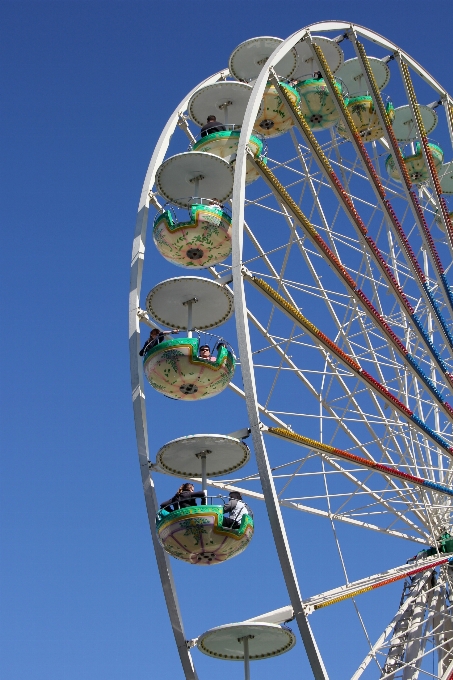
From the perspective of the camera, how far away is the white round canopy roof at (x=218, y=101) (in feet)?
63.5

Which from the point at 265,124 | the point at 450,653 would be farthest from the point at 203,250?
the point at 450,653

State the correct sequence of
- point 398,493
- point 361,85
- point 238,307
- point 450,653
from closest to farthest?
point 238,307 → point 450,653 → point 398,493 → point 361,85

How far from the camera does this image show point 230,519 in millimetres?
13875

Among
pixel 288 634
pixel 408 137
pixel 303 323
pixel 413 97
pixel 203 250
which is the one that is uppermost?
pixel 408 137

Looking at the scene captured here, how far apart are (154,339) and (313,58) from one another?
7.29 metres

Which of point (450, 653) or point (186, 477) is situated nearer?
point (186, 477)

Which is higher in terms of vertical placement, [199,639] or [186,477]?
[186,477]

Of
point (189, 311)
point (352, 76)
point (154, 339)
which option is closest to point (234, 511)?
point (154, 339)

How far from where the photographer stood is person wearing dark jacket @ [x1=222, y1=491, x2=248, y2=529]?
13859mm

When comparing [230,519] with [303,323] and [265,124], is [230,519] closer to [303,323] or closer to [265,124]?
[303,323]

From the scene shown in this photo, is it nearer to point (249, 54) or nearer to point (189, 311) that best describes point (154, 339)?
point (189, 311)

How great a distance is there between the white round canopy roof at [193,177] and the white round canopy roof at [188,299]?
2.17 meters

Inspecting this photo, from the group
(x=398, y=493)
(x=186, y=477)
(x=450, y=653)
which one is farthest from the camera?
(x=398, y=493)

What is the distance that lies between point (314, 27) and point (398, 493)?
8152 millimetres
